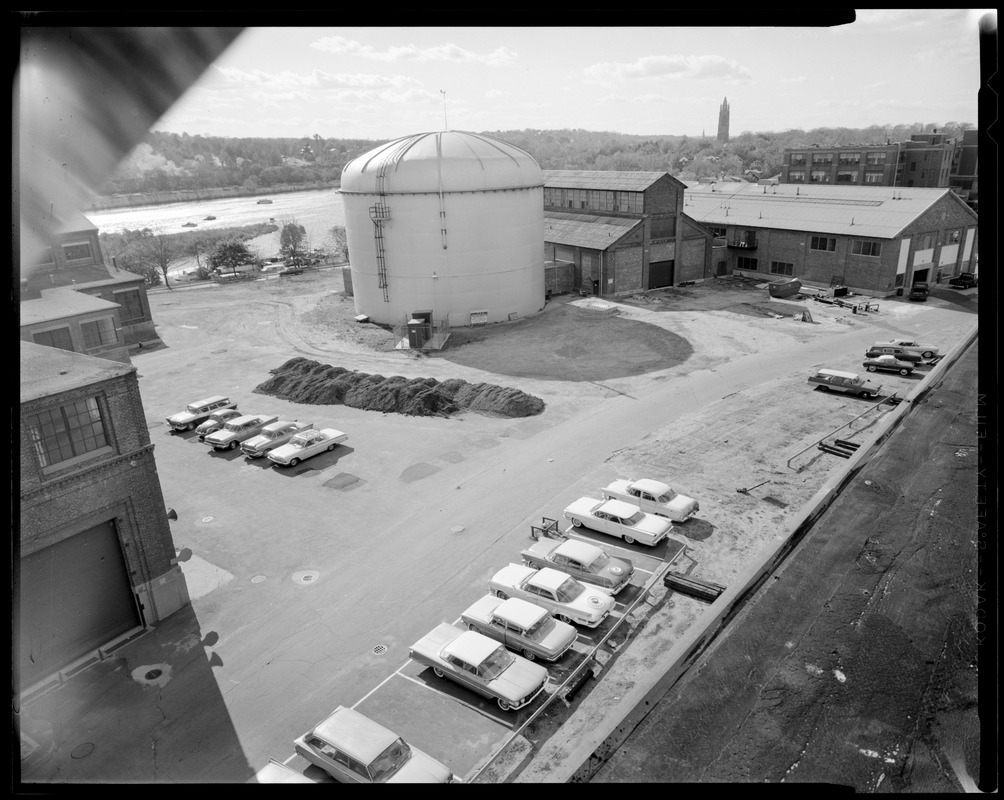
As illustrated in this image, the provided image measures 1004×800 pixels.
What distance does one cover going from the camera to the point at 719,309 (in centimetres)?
3803

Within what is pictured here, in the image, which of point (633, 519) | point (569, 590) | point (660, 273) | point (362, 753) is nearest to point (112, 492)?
point (362, 753)

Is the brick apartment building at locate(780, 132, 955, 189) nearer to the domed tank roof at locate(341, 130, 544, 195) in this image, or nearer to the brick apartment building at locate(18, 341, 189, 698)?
the domed tank roof at locate(341, 130, 544, 195)

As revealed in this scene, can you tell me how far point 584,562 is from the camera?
14.3 meters

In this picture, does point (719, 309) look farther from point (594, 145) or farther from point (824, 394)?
point (594, 145)

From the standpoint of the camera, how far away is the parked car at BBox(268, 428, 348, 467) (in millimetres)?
20703

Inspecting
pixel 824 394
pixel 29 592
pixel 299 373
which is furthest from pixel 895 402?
pixel 29 592

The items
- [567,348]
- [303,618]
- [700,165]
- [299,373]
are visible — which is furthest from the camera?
[700,165]

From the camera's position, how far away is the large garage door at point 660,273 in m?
43.0

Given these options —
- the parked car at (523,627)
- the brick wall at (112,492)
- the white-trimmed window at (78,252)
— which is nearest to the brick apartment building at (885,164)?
the white-trimmed window at (78,252)

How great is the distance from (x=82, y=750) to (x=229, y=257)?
165ft

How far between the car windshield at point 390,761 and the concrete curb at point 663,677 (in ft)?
5.81

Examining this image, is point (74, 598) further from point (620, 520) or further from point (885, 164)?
point (885, 164)

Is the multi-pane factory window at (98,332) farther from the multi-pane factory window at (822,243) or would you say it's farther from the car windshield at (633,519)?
the multi-pane factory window at (822,243)
